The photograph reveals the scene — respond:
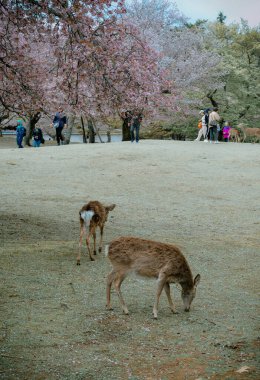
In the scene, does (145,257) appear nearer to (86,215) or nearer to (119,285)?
(119,285)

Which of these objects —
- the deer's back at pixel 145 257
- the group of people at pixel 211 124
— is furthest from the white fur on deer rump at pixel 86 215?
the group of people at pixel 211 124

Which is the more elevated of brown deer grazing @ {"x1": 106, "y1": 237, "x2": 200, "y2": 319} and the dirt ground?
brown deer grazing @ {"x1": 106, "y1": 237, "x2": 200, "y2": 319}

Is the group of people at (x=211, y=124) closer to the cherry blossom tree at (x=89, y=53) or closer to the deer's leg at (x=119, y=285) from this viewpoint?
the cherry blossom tree at (x=89, y=53)

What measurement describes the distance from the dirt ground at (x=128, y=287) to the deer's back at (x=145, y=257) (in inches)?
12.1

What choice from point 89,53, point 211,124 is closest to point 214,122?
point 211,124

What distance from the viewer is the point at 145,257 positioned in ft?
21.0

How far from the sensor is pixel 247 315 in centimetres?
673

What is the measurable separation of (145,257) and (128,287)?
1399mm

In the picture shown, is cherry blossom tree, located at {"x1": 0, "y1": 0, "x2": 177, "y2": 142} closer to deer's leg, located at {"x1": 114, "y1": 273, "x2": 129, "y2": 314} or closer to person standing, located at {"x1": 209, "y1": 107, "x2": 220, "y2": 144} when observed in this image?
deer's leg, located at {"x1": 114, "y1": 273, "x2": 129, "y2": 314}

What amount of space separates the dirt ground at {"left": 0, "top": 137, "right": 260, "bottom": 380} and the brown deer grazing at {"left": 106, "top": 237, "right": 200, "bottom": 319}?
27cm

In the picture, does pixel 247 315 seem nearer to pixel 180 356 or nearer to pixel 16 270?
pixel 180 356

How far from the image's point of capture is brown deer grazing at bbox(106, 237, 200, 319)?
20.9 ft

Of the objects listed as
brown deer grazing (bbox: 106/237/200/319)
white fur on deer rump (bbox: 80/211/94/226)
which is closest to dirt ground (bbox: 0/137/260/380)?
brown deer grazing (bbox: 106/237/200/319)

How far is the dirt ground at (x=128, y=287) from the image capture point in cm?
522
